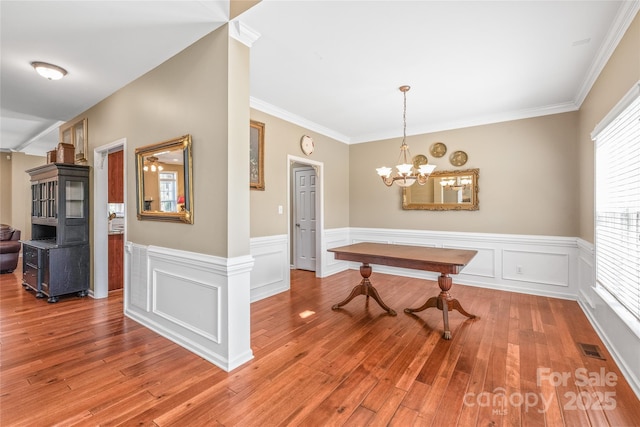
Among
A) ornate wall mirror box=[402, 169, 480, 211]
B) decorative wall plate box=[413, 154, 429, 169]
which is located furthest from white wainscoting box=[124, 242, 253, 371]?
decorative wall plate box=[413, 154, 429, 169]

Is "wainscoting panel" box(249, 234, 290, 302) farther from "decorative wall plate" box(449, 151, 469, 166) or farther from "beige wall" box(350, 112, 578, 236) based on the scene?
"decorative wall plate" box(449, 151, 469, 166)

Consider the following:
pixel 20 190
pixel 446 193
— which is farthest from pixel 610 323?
pixel 20 190

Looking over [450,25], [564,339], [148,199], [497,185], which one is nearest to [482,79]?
[450,25]

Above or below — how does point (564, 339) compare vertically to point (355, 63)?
below

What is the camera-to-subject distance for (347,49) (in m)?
2.61

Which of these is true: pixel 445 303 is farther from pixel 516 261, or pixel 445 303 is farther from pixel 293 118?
pixel 293 118

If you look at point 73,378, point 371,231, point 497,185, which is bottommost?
point 73,378

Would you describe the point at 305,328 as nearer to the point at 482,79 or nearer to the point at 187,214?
the point at 187,214

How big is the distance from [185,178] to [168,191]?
323mm

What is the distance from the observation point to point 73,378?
6.86 feet

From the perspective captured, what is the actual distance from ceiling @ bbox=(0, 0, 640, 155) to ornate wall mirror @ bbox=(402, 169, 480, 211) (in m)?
1.13

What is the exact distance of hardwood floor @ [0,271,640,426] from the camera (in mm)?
1724

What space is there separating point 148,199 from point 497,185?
465cm

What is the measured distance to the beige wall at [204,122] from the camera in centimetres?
223
